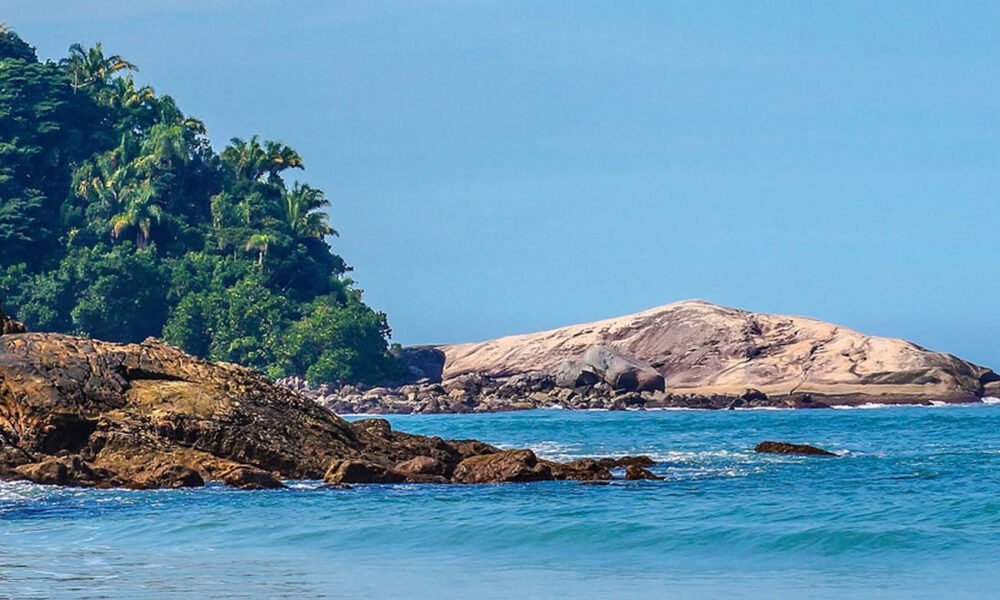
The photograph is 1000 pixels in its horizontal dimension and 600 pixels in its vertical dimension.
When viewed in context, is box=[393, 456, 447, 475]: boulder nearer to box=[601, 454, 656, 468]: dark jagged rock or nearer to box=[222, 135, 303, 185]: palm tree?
box=[601, 454, 656, 468]: dark jagged rock

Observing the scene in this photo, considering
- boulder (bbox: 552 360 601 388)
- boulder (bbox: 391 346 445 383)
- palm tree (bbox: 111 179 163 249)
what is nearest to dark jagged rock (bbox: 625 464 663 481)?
boulder (bbox: 552 360 601 388)

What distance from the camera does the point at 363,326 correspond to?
104 meters

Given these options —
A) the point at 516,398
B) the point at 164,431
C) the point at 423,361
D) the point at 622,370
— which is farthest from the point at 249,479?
the point at 423,361

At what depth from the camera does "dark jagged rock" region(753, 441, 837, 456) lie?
4312 centimetres

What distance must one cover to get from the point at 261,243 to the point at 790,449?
71370mm

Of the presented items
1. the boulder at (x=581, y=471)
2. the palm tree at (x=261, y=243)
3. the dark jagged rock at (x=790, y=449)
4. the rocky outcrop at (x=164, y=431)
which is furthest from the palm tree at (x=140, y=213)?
the boulder at (x=581, y=471)

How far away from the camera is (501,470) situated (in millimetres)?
34844

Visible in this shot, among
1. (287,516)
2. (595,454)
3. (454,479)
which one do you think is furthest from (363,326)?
(287,516)

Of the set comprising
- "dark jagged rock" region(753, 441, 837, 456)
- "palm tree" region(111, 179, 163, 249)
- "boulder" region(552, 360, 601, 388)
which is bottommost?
"dark jagged rock" region(753, 441, 837, 456)

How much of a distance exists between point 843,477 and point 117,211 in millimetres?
84329

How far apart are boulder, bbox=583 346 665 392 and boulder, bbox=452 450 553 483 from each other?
5984 cm

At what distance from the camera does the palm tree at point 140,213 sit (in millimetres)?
111188

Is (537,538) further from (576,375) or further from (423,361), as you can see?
(423,361)

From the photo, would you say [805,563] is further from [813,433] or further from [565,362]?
[565,362]
